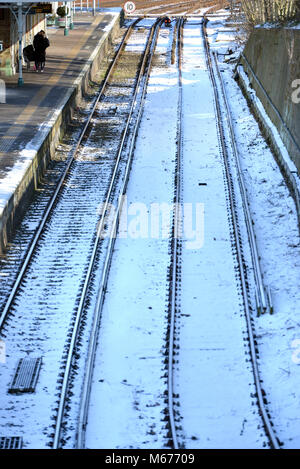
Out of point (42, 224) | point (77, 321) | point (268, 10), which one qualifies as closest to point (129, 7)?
point (268, 10)

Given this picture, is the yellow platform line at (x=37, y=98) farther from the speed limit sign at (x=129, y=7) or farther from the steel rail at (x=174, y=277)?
the speed limit sign at (x=129, y=7)

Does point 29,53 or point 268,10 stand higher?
point 268,10

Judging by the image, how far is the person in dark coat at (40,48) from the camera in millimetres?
26297

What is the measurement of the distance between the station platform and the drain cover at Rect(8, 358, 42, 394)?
3.55m

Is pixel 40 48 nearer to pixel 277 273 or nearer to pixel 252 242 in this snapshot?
pixel 252 242

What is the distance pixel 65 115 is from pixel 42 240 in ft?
25.6

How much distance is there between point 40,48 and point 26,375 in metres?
17.7

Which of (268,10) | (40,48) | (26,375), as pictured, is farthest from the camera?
(268,10)

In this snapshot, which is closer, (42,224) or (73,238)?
(73,238)

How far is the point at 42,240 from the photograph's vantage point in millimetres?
14992

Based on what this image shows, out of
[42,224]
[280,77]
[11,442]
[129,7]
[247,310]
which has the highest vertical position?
[129,7]

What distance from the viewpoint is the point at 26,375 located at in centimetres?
1076

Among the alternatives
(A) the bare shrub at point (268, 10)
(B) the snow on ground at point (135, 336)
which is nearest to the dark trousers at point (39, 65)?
(A) the bare shrub at point (268, 10)
